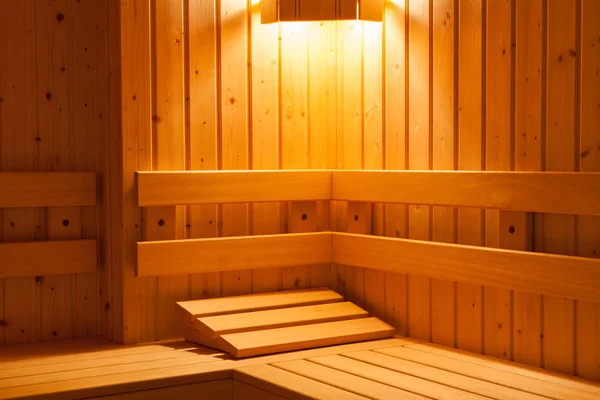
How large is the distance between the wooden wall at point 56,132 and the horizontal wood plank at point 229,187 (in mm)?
288

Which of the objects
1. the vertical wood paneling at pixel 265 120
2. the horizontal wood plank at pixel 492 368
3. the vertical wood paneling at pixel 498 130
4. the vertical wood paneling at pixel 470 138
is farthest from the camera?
the vertical wood paneling at pixel 265 120

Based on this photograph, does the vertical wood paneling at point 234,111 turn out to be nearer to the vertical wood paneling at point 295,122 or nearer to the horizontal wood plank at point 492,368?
the vertical wood paneling at point 295,122

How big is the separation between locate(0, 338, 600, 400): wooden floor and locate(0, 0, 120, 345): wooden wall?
11.5 inches

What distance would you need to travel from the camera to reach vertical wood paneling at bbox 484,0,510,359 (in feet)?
11.4

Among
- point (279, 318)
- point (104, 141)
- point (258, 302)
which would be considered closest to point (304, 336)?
point (279, 318)

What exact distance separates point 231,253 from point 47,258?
0.92 meters

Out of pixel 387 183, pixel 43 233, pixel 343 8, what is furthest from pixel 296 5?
pixel 43 233

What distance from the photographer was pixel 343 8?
4.07 metres

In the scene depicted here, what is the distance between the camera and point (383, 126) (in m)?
4.12

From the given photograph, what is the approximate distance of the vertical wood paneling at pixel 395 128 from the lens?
4012mm

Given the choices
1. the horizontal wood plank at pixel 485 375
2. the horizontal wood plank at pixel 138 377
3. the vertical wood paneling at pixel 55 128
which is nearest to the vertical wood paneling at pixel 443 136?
the horizontal wood plank at pixel 485 375

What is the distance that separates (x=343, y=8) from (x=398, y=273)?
1399 mm

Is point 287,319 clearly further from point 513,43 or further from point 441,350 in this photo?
point 513,43

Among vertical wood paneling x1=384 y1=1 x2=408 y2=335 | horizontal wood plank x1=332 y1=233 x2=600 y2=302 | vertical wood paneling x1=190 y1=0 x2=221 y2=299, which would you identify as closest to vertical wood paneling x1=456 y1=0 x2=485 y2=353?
horizontal wood plank x1=332 y1=233 x2=600 y2=302
